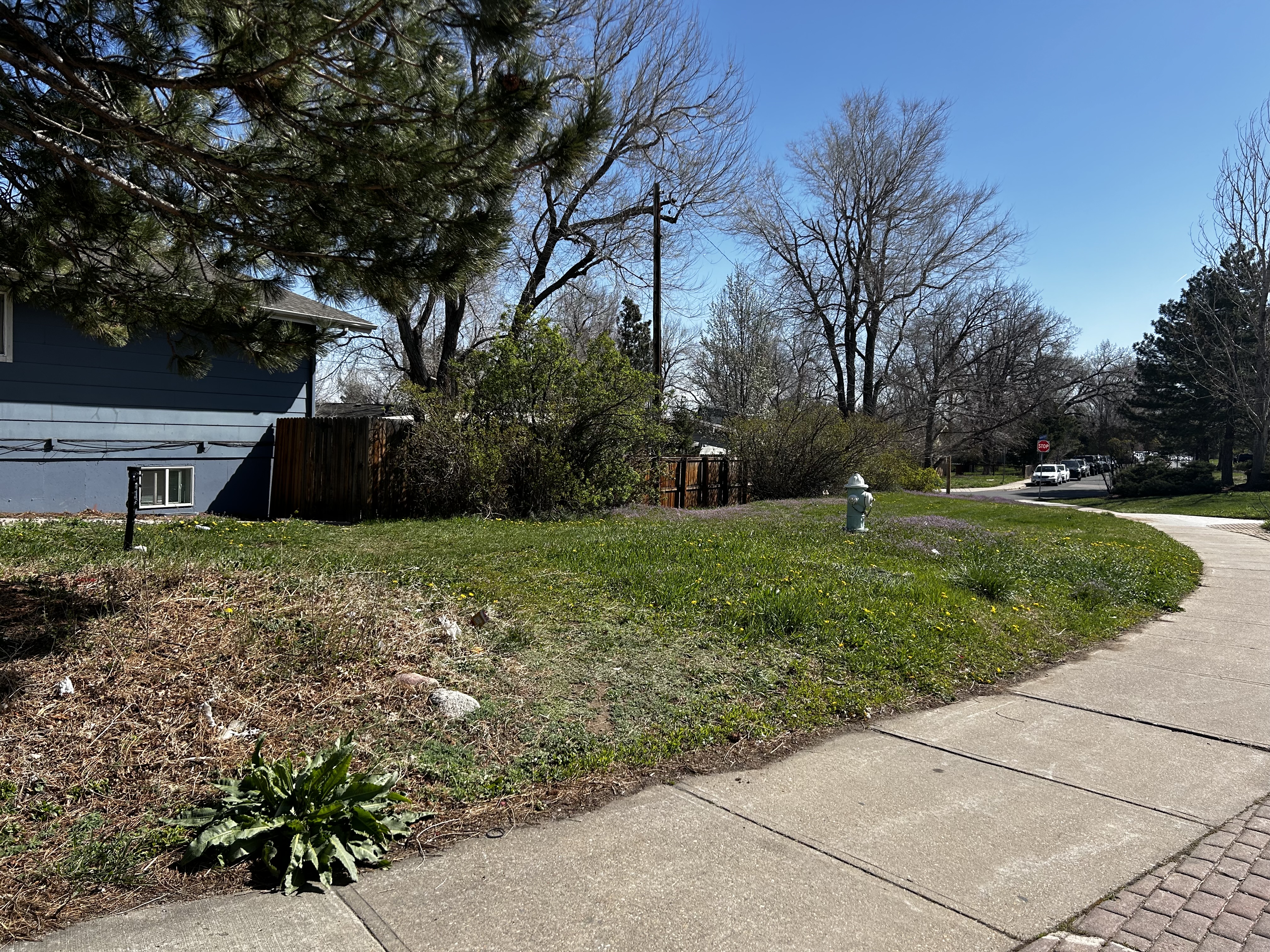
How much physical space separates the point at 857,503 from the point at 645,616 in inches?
228

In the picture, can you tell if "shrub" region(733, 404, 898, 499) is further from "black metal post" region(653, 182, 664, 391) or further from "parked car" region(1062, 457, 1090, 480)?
"parked car" region(1062, 457, 1090, 480)

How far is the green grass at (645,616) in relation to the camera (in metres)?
4.40

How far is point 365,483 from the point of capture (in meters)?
12.8

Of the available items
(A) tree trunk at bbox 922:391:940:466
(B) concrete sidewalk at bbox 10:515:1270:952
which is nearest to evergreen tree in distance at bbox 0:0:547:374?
(B) concrete sidewalk at bbox 10:515:1270:952

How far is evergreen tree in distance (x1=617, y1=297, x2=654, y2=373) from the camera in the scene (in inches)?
1544

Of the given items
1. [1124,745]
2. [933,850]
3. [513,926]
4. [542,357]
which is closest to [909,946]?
[933,850]

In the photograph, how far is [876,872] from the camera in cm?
323

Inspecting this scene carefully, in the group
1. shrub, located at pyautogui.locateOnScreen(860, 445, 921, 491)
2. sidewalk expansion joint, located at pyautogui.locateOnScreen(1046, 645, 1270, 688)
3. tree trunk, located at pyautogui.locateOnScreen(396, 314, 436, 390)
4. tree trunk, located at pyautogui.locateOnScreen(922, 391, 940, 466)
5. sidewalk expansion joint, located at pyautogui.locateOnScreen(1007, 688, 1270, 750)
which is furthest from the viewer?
tree trunk, located at pyautogui.locateOnScreen(922, 391, 940, 466)

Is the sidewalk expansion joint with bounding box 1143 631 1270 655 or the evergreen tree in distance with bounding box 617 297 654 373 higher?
the evergreen tree in distance with bounding box 617 297 654 373

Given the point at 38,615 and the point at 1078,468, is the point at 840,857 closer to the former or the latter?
the point at 38,615

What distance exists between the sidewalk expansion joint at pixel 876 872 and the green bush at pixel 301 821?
140 cm

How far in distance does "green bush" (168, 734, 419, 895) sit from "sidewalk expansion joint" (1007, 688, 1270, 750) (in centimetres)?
417

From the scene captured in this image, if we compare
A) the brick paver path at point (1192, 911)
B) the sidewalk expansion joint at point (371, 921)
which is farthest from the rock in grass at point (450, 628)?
the brick paver path at point (1192, 911)

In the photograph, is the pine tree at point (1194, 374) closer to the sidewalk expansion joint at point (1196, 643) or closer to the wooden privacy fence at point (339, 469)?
the sidewalk expansion joint at point (1196, 643)
